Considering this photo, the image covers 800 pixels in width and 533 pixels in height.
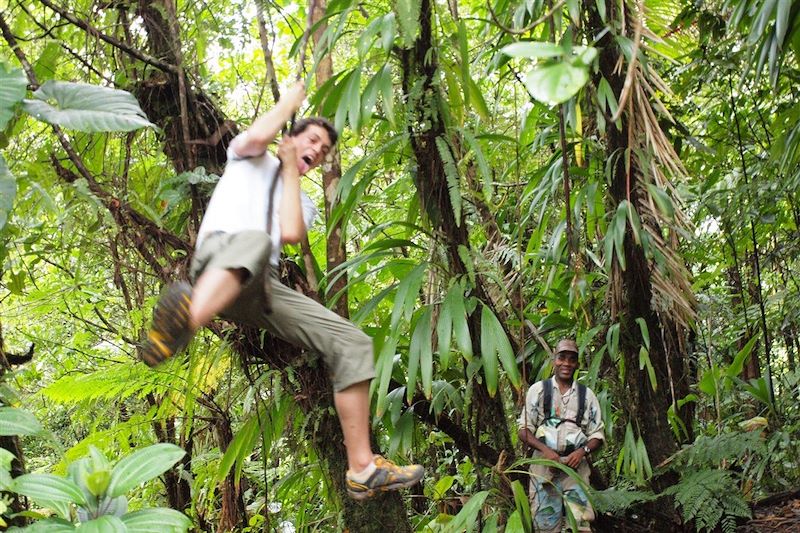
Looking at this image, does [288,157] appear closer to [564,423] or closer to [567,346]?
[567,346]

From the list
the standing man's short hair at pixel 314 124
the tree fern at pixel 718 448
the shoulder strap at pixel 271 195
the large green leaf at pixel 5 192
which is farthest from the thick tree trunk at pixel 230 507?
the large green leaf at pixel 5 192

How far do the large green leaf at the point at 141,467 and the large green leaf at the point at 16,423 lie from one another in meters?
0.22

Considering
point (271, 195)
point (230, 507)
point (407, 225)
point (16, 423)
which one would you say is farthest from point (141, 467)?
point (230, 507)

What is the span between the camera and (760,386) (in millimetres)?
5723

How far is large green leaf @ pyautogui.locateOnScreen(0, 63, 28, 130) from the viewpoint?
1.99 meters

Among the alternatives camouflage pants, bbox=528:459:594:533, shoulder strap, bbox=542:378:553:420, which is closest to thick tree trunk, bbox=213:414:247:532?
camouflage pants, bbox=528:459:594:533

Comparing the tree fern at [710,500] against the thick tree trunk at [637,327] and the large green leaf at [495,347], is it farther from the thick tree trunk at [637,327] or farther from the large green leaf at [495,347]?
the large green leaf at [495,347]

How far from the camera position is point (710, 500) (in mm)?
4562

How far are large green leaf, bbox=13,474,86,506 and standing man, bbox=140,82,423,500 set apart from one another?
1.03 m

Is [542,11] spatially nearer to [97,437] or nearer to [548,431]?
[548,431]

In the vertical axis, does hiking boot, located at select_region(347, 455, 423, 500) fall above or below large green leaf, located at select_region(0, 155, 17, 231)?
below

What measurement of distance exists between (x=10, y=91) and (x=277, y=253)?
1.15 metres

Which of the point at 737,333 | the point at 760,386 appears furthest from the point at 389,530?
the point at 737,333

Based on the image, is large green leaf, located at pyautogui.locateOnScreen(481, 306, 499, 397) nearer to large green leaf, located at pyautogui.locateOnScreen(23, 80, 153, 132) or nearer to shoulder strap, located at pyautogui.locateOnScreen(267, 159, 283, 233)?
shoulder strap, located at pyautogui.locateOnScreen(267, 159, 283, 233)
